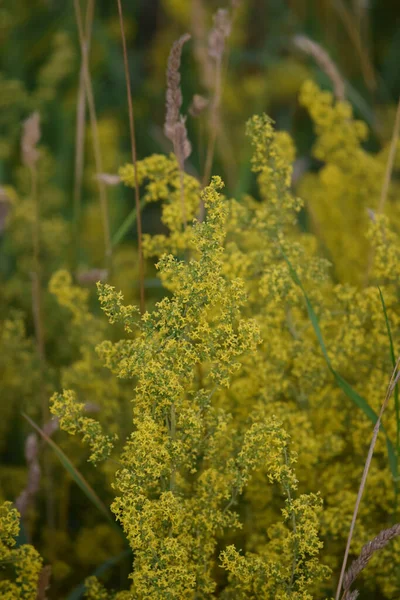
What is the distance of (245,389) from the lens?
1.58 metres

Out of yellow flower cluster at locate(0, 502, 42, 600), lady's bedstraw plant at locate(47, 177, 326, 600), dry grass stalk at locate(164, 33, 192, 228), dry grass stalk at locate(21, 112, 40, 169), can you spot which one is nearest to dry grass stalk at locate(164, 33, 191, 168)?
dry grass stalk at locate(164, 33, 192, 228)

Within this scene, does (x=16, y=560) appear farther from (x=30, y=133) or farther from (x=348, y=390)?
(x=30, y=133)

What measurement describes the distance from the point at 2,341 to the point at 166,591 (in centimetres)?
103

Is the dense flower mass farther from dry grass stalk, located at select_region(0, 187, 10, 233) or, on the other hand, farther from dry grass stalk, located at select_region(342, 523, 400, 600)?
dry grass stalk, located at select_region(0, 187, 10, 233)

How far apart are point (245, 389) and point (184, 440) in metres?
0.32

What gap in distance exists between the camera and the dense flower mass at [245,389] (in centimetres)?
120

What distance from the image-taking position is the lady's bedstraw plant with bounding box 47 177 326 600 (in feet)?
3.86

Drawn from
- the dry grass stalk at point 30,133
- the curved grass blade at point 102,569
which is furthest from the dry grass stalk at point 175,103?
the curved grass blade at point 102,569

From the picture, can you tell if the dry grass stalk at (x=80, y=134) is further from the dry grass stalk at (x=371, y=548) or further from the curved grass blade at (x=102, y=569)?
the dry grass stalk at (x=371, y=548)

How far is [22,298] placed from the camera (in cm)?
246

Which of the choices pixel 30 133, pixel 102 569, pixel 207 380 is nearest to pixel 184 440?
pixel 207 380

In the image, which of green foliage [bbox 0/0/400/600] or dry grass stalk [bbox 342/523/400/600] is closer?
dry grass stalk [bbox 342/523/400/600]

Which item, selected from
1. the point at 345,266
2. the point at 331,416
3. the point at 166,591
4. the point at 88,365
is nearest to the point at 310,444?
the point at 331,416

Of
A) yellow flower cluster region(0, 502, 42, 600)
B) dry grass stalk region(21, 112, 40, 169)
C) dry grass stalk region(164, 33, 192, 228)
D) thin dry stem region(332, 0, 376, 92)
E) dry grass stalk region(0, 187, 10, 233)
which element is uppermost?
thin dry stem region(332, 0, 376, 92)
